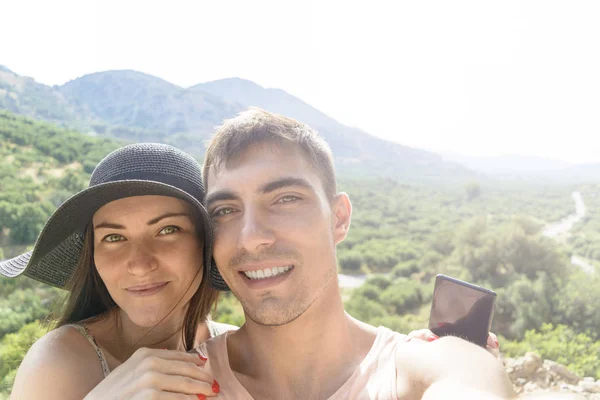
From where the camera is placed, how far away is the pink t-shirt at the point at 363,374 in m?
1.70

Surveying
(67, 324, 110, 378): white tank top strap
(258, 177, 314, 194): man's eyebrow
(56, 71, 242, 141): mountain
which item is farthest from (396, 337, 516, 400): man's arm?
(56, 71, 242, 141): mountain

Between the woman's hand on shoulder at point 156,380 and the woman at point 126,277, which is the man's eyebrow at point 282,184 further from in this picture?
the woman's hand on shoulder at point 156,380

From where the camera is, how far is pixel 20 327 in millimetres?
11844

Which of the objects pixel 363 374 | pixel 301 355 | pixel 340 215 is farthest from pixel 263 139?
pixel 363 374

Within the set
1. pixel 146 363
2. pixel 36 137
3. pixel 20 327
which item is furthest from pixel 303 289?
pixel 36 137

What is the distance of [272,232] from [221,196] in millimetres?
304

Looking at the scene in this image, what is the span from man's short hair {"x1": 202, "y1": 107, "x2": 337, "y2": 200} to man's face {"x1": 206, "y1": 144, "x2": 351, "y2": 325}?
4 centimetres

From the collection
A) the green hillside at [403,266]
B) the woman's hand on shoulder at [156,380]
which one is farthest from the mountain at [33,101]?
the woman's hand on shoulder at [156,380]

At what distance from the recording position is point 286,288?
1.84 meters

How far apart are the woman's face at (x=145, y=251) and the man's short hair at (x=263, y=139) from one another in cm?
28

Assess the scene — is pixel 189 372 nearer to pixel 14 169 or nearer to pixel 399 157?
pixel 14 169

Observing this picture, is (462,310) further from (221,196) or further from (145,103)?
(145,103)

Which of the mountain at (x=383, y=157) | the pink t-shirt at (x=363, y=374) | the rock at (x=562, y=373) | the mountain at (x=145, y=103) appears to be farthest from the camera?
the mountain at (x=145, y=103)

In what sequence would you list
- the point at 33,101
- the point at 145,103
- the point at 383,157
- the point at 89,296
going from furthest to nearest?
the point at 145,103
the point at 383,157
the point at 33,101
the point at 89,296
